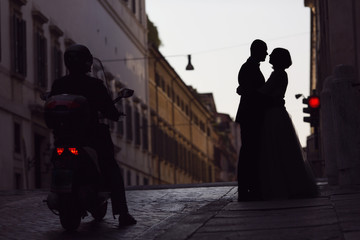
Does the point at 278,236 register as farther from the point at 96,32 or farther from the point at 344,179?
the point at 96,32

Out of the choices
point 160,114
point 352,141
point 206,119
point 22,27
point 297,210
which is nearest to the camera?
point 297,210

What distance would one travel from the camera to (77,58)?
973 centimetres

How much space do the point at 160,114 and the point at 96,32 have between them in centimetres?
1786

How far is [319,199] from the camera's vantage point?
11836 millimetres

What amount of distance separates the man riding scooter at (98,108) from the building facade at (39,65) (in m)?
19.1

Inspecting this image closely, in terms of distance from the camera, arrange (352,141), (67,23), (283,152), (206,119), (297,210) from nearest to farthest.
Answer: (297,210) → (283,152) → (352,141) → (67,23) → (206,119)

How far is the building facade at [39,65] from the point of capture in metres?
29.2

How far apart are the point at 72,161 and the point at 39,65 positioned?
76.8ft

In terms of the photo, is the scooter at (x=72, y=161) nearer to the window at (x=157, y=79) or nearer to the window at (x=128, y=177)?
the window at (x=128, y=177)

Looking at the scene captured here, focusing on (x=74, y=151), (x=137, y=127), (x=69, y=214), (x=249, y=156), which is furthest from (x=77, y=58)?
(x=137, y=127)

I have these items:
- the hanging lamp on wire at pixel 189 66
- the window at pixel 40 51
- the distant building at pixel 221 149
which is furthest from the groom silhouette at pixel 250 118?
the distant building at pixel 221 149

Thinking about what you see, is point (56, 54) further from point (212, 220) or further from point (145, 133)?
point (212, 220)

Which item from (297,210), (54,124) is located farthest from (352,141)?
(54,124)

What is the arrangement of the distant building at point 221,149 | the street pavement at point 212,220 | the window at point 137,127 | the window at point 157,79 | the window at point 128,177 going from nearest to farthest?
the street pavement at point 212,220 < the window at point 128,177 < the window at point 137,127 < the window at point 157,79 < the distant building at point 221,149
